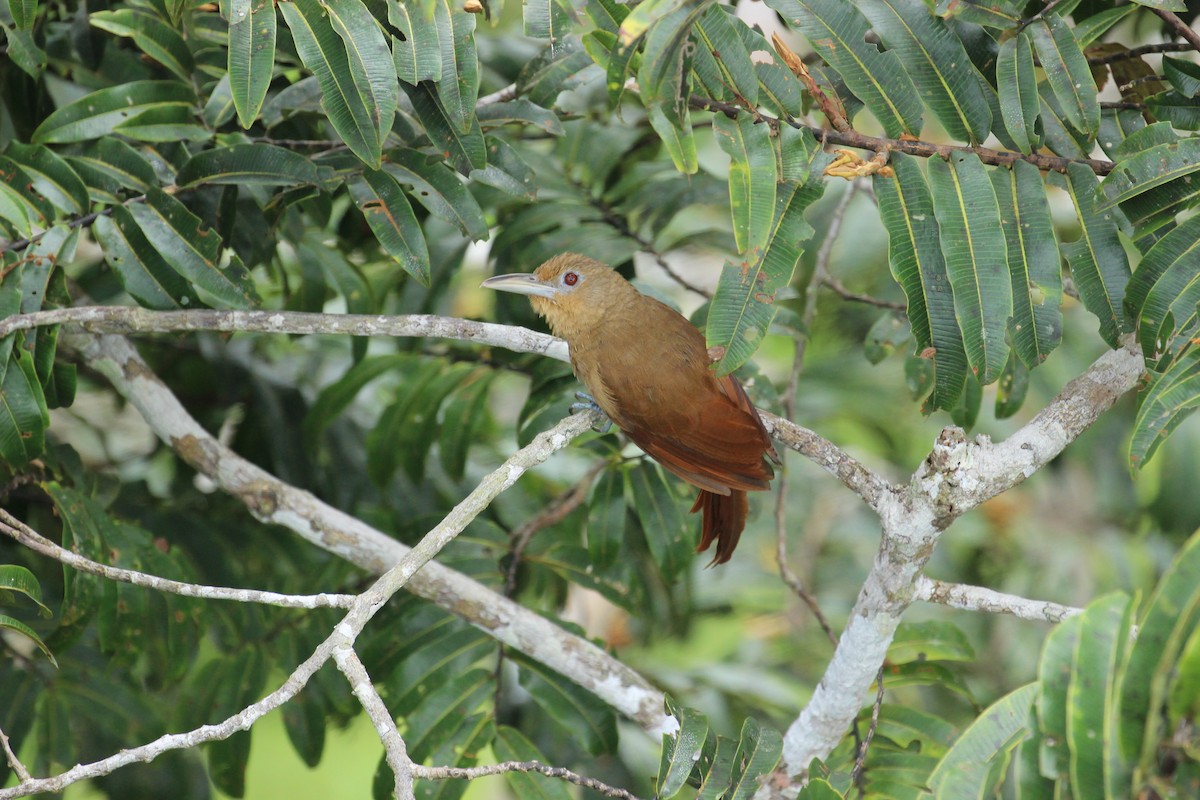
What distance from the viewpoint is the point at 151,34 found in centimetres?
260

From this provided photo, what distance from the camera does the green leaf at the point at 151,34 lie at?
8.25 ft

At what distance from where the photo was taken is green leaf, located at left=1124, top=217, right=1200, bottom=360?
198 cm

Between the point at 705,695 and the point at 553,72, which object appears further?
the point at 705,695

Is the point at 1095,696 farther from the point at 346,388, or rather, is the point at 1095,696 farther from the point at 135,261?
the point at 346,388

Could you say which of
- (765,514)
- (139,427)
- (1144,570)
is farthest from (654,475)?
(1144,570)

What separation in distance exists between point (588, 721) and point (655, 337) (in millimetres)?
1106

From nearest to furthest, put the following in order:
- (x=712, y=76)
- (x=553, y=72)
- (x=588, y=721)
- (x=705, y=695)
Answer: (x=712, y=76), (x=553, y=72), (x=588, y=721), (x=705, y=695)

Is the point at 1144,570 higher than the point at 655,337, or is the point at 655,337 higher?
the point at 1144,570

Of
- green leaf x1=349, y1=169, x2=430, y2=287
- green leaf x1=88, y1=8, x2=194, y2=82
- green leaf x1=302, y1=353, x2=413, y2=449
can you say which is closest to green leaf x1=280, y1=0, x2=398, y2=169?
green leaf x1=349, y1=169, x2=430, y2=287

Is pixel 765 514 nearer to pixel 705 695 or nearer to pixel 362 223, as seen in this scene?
pixel 705 695

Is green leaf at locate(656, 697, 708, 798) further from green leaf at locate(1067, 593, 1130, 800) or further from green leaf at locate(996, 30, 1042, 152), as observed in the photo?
green leaf at locate(996, 30, 1042, 152)

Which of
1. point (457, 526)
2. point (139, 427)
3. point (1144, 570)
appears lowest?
point (457, 526)

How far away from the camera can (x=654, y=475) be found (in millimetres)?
3236

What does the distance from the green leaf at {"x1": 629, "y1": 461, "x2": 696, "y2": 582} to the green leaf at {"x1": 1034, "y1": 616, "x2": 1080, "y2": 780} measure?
185 centimetres
